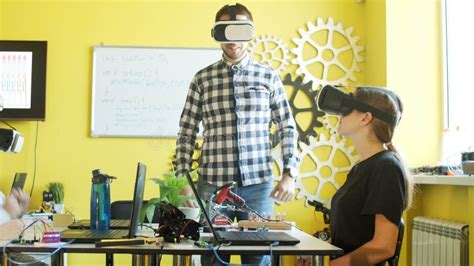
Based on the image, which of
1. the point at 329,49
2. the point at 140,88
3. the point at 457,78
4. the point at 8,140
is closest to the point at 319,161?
the point at 329,49

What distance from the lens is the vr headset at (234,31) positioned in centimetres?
217

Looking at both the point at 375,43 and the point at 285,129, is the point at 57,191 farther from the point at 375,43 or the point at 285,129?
the point at 375,43

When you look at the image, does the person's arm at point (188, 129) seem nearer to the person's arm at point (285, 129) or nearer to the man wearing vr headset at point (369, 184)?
the person's arm at point (285, 129)

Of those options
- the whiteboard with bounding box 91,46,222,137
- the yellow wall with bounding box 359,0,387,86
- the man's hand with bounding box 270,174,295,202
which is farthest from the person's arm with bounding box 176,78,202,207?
the yellow wall with bounding box 359,0,387,86

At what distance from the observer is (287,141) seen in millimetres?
2459

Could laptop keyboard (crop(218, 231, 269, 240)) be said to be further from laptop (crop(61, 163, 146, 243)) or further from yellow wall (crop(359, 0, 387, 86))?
yellow wall (crop(359, 0, 387, 86))

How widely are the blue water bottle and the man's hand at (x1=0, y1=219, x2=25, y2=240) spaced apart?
0.81 ft

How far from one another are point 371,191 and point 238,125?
86cm

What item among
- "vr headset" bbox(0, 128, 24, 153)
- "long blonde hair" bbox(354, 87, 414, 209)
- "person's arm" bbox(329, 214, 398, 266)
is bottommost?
"person's arm" bbox(329, 214, 398, 266)

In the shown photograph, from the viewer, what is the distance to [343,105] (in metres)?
1.85

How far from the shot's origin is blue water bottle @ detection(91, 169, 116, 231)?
6.13 ft

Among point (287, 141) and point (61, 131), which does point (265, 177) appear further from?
point (61, 131)

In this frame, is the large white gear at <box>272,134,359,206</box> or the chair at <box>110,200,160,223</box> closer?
the chair at <box>110,200,160,223</box>

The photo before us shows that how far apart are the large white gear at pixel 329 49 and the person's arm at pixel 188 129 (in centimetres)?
176
